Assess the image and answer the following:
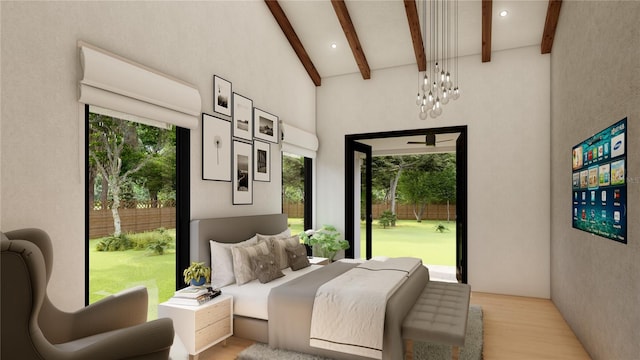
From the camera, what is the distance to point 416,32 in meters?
Result: 4.62

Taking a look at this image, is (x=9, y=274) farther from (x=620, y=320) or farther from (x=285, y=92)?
(x=285, y=92)

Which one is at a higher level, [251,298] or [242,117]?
[242,117]

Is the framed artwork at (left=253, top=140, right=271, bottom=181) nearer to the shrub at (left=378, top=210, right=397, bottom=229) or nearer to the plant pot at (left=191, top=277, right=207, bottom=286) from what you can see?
the plant pot at (left=191, top=277, right=207, bottom=286)

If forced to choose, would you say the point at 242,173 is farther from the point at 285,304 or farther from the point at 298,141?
the point at 285,304

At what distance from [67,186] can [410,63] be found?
4.61 m

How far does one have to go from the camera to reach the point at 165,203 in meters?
3.31

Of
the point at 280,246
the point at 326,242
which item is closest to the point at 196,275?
the point at 280,246

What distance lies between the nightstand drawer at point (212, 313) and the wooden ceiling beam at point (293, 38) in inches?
141

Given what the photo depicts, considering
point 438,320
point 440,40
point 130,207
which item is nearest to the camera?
point 438,320

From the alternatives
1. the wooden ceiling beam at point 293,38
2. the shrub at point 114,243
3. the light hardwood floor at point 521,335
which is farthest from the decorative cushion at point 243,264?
the wooden ceiling beam at point 293,38

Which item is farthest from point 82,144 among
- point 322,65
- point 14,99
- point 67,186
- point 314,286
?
point 322,65

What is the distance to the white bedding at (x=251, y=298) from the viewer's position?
10.0 ft

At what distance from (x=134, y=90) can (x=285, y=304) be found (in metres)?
1.98

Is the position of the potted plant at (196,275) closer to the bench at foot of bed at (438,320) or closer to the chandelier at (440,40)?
the bench at foot of bed at (438,320)
